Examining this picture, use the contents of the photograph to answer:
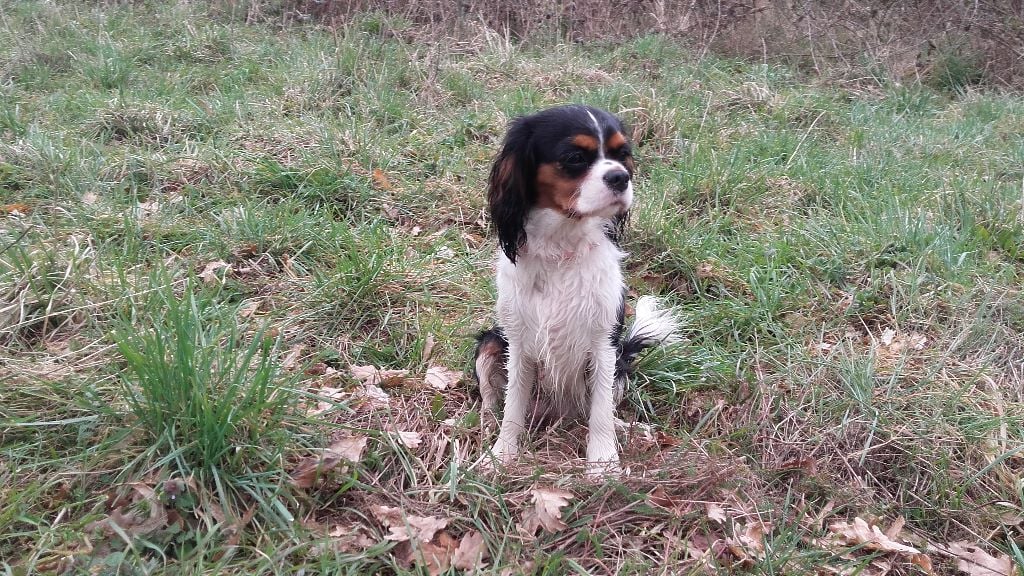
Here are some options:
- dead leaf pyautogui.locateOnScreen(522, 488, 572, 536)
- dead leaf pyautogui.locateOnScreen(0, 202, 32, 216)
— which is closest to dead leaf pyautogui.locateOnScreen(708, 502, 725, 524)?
dead leaf pyautogui.locateOnScreen(522, 488, 572, 536)

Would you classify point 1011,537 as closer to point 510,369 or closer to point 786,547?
point 786,547

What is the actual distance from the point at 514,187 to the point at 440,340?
3.02ft

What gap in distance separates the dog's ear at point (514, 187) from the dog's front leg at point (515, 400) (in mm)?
395

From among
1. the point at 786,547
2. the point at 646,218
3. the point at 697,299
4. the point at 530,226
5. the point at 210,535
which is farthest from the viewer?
the point at 646,218

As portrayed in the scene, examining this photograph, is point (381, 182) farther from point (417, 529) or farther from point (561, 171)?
point (417, 529)

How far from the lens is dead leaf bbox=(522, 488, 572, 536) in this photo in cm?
193

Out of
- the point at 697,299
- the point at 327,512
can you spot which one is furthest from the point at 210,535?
the point at 697,299

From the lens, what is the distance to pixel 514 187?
225cm

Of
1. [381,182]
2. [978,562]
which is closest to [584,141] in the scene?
[978,562]

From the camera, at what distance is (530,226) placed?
230 centimetres

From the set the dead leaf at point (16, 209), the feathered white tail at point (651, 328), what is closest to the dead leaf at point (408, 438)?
the feathered white tail at point (651, 328)

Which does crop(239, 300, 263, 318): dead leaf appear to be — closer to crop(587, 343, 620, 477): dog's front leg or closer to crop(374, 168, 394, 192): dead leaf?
crop(374, 168, 394, 192): dead leaf

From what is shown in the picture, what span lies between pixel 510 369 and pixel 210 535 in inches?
44.7

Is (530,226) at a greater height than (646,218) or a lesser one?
greater
